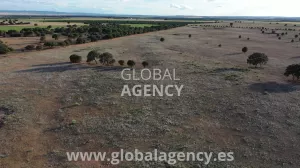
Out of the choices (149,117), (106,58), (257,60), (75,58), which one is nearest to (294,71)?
(257,60)

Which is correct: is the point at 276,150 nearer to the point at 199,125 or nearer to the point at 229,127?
the point at 229,127

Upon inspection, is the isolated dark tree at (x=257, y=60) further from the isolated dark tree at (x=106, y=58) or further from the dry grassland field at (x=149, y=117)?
the isolated dark tree at (x=106, y=58)

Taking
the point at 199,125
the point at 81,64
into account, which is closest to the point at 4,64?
the point at 81,64

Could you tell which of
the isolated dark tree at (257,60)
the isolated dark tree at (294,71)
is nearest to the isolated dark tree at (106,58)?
the isolated dark tree at (257,60)

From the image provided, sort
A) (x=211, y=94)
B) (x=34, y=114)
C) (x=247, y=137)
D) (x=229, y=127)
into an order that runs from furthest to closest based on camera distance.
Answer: (x=211, y=94), (x=34, y=114), (x=229, y=127), (x=247, y=137)

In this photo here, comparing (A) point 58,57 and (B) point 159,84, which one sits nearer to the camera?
(B) point 159,84

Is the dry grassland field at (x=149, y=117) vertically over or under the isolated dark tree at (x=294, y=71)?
under

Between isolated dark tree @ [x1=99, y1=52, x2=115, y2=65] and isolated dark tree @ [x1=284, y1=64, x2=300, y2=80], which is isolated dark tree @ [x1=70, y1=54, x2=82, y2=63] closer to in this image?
isolated dark tree @ [x1=99, y1=52, x2=115, y2=65]

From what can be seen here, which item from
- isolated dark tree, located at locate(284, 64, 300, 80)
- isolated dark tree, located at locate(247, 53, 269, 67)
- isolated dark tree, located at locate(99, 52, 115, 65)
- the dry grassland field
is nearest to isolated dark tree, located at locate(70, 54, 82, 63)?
isolated dark tree, located at locate(99, 52, 115, 65)
